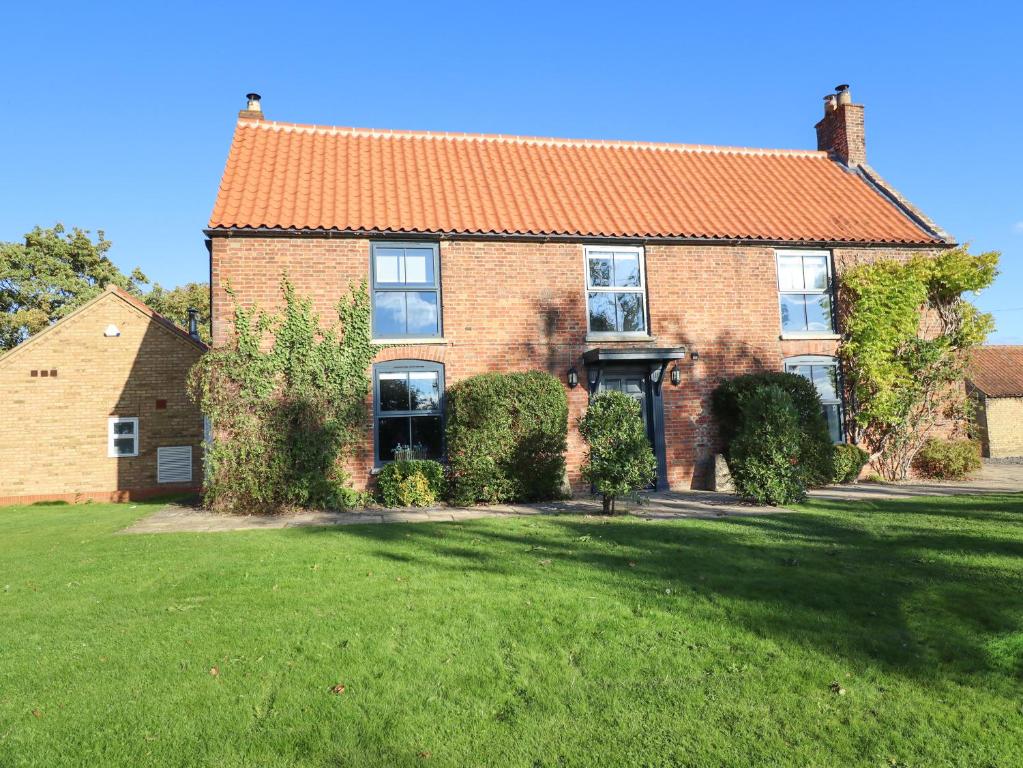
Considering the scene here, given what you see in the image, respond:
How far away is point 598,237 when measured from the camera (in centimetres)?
1323

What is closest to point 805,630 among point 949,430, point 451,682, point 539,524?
point 451,682

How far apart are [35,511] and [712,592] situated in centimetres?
1441

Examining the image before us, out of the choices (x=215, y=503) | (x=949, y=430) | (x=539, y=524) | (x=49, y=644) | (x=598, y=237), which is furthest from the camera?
(x=949, y=430)

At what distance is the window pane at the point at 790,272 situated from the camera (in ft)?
46.7

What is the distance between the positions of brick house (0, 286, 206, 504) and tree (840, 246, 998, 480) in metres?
16.0

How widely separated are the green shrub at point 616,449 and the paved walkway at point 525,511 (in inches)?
23.7

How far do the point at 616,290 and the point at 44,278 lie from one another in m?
28.3

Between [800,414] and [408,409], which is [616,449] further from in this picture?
[408,409]

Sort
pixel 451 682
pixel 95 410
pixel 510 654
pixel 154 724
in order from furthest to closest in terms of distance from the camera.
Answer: pixel 95 410 → pixel 510 654 → pixel 451 682 → pixel 154 724

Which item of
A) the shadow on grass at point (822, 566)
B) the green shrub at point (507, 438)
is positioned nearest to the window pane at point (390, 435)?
the green shrub at point (507, 438)

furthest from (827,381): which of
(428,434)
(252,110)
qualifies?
(252,110)

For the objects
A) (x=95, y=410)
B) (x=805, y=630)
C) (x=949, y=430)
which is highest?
(x=95, y=410)

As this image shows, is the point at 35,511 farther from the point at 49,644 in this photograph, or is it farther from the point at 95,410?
the point at 49,644

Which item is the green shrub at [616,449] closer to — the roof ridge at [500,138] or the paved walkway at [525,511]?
the paved walkway at [525,511]
